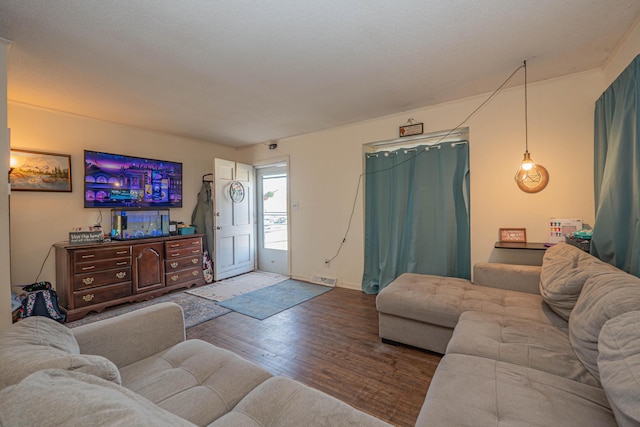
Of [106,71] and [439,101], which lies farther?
[439,101]

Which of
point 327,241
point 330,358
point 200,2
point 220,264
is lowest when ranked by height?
point 330,358

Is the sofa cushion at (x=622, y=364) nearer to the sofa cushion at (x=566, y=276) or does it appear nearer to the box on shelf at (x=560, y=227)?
the sofa cushion at (x=566, y=276)

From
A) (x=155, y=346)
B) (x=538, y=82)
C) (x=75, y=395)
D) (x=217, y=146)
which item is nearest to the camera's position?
(x=75, y=395)

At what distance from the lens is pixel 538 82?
2.71 meters

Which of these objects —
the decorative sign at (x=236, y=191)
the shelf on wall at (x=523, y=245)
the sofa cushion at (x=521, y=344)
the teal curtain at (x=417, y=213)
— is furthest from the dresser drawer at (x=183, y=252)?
the shelf on wall at (x=523, y=245)

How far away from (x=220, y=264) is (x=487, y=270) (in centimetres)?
385

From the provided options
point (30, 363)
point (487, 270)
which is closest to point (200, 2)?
point (30, 363)

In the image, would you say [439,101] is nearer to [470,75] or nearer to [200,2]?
[470,75]

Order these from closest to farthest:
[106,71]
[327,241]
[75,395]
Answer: [75,395] → [106,71] → [327,241]

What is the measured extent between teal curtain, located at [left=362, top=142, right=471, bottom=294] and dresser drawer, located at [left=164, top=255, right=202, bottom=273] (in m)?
2.64

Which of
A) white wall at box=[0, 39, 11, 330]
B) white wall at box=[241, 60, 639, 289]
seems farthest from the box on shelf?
white wall at box=[0, 39, 11, 330]

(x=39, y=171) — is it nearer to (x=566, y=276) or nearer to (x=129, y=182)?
(x=129, y=182)

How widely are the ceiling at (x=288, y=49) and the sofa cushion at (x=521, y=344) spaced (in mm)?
2035

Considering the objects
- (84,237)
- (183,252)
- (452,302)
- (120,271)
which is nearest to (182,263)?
(183,252)
